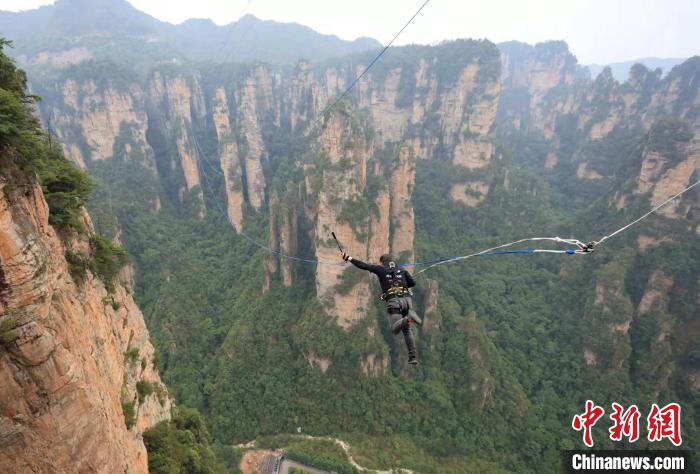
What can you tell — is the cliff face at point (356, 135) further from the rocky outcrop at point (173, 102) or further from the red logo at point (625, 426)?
the red logo at point (625, 426)

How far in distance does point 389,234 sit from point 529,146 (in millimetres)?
63910

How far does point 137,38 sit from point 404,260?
120486 mm

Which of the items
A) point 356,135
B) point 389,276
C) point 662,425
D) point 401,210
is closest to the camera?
point 389,276

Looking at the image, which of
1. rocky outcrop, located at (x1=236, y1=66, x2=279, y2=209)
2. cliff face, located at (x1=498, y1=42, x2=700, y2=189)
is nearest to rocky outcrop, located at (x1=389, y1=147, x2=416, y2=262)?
rocky outcrop, located at (x1=236, y1=66, x2=279, y2=209)

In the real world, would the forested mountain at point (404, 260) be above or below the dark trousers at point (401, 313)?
below

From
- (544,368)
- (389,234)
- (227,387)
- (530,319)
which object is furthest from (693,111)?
(227,387)

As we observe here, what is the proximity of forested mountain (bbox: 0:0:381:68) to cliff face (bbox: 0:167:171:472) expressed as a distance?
8189 centimetres

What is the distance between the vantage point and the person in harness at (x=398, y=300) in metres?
10.0

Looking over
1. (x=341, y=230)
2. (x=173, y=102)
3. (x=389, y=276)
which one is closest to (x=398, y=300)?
(x=389, y=276)

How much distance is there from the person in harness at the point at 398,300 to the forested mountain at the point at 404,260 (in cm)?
2063

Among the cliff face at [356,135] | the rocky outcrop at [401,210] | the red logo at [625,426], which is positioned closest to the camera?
the red logo at [625,426]

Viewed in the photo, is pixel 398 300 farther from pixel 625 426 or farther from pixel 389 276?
pixel 625 426

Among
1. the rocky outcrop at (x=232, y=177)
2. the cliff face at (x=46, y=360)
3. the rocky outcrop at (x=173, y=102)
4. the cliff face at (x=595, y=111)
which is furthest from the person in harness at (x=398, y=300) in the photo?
the cliff face at (x=595, y=111)

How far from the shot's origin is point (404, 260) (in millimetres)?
37312
